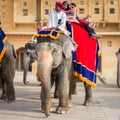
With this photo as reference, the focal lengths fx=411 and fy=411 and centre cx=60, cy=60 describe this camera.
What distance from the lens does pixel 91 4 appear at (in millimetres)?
29859

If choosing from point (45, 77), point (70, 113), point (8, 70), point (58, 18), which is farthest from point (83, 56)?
point (8, 70)

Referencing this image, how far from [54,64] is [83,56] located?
1133 millimetres

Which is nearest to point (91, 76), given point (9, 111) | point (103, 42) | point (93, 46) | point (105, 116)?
point (93, 46)

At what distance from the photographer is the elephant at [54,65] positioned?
5941 mm

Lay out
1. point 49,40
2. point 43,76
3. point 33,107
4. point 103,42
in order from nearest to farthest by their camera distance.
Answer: point 43,76 < point 49,40 < point 33,107 < point 103,42

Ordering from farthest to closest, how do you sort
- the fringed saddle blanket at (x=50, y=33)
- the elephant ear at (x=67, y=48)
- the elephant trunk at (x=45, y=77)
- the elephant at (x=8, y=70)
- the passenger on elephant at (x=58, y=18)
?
the elephant at (x=8, y=70), the passenger on elephant at (x=58, y=18), the elephant ear at (x=67, y=48), the fringed saddle blanket at (x=50, y=33), the elephant trunk at (x=45, y=77)

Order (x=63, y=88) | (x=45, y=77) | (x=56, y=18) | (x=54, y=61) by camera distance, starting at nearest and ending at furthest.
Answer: (x=45, y=77) < (x=54, y=61) < (x=63, y=88) < (x=56, y=18)

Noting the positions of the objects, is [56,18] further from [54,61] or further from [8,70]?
[8,70]

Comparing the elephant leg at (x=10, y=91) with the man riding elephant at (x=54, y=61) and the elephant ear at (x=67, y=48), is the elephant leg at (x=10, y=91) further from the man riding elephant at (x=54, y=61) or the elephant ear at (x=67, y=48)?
the elephant ear at (x=67, y=48)

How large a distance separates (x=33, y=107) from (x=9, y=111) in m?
0.67

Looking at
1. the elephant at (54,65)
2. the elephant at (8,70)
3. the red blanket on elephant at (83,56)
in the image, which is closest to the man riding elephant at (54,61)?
the elephant at (54,65)

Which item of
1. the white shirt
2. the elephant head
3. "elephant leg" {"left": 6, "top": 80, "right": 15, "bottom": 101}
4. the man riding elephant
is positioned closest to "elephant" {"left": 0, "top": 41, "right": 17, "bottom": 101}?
"elephant leg" {"left": 6, "top": 80, "right": 15, "bottom": 101}

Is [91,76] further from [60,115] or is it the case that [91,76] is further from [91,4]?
[91,4]

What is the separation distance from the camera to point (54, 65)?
20.7 ft
